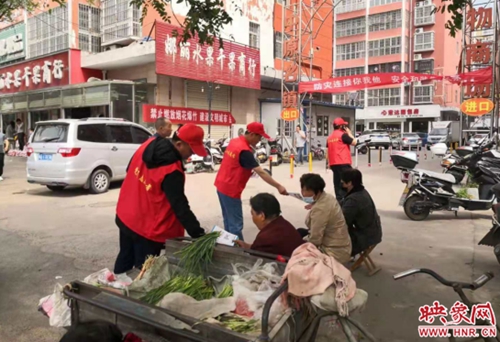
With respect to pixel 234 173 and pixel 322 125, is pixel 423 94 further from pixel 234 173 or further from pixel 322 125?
pixel 234 173

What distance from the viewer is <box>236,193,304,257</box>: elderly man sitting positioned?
3039mm

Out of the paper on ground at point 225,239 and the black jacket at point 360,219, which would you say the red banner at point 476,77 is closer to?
the black jacket at point 360,219

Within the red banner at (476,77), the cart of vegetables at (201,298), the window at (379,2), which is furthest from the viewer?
the window at (379,2)

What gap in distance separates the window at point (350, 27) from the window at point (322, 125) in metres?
27.2

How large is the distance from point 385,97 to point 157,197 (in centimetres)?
4538

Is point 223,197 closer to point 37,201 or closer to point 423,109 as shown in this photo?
point 37,201

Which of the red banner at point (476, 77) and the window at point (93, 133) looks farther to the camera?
the red banner at point (476, 77)

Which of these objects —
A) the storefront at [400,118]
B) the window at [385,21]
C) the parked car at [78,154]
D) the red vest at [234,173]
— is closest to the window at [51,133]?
the parked car at [78,154]

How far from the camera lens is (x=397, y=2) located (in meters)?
43.3

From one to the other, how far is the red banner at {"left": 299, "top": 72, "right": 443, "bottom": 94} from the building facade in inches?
989

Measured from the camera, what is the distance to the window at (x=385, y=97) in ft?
146

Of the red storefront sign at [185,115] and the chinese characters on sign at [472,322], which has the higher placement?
the red storefront sign at [185,115]

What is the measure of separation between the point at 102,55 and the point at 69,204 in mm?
10531

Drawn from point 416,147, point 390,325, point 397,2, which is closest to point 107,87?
point 390,325
